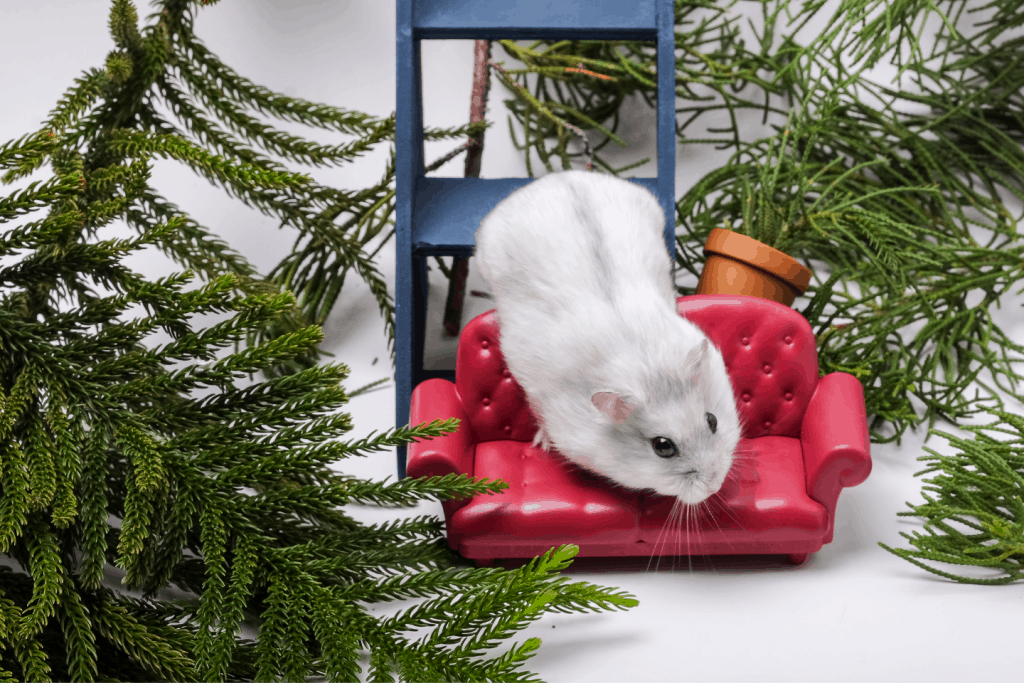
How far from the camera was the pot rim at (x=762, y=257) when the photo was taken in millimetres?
1830

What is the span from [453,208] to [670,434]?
67cm

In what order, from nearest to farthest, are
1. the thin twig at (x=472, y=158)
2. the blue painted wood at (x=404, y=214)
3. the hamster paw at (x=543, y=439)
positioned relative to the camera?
the hamster paw at (x=543, y=439) < the blue painted wood at (x=404, y=214) < the thin twig at (x=472, y=158)

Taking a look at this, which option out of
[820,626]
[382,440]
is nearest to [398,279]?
[382,440]

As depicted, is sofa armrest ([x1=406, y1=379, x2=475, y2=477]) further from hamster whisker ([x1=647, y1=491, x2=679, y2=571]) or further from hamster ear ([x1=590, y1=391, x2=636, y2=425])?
hamster whisker ([x1=647, y1=491, x2=679, y2=571])

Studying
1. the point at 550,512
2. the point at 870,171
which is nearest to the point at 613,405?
the point at 550,512

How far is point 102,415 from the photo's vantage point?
1.27 metres

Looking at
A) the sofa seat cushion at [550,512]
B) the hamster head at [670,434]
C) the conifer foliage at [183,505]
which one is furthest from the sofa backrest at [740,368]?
the conifer foliage at [183,505]

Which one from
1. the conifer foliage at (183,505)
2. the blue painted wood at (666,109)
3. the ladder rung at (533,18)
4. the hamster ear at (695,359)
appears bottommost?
the conifer foliage at (183,505)

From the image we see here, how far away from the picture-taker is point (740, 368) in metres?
1.72

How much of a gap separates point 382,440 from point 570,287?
48 centimetres

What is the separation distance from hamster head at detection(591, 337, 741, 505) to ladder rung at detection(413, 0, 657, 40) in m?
0.71

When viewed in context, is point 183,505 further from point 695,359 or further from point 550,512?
point 695,359

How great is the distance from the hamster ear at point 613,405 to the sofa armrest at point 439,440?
222mm

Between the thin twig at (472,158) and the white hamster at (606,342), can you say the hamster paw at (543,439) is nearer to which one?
the white hamster at (606,342)
